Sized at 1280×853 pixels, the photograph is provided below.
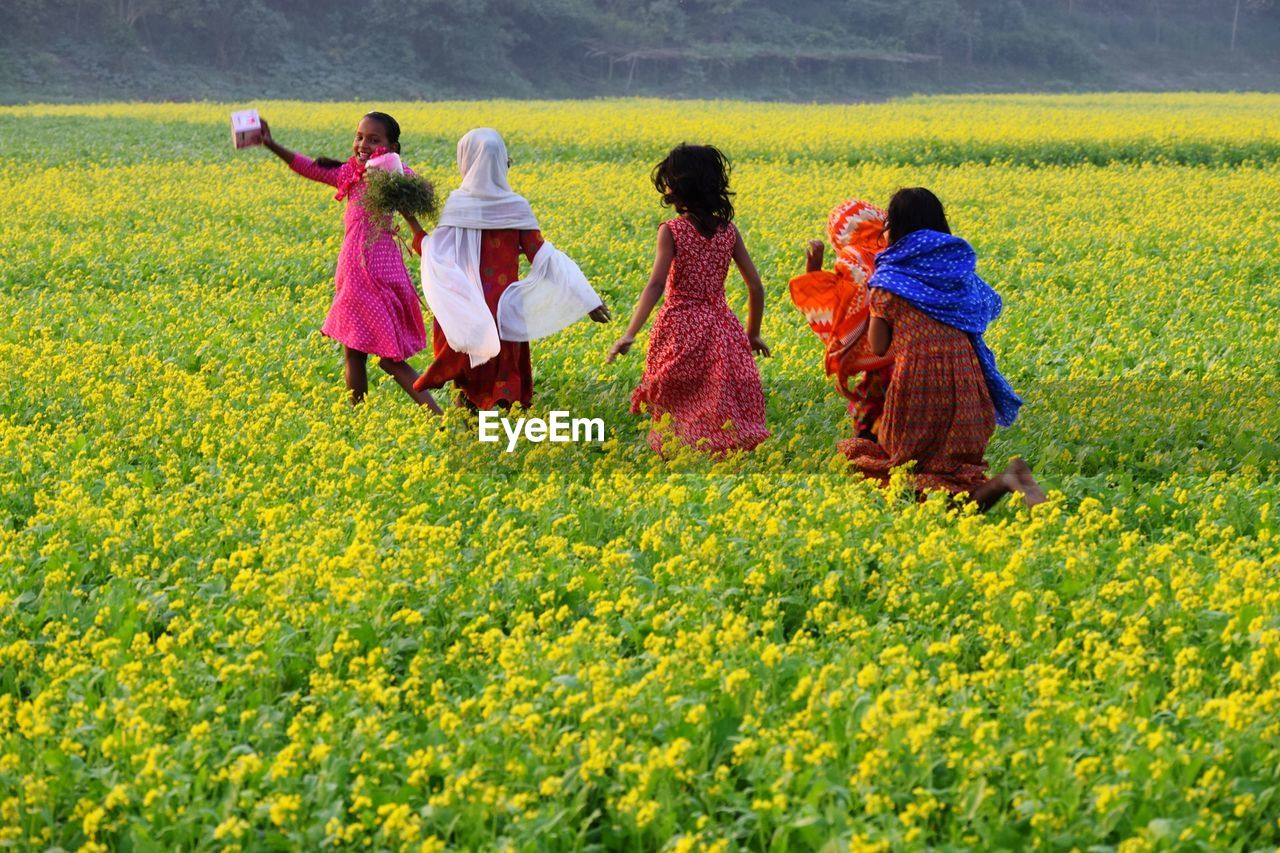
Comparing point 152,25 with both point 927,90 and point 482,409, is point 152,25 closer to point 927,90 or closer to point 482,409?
point 927,90

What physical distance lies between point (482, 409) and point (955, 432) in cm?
262

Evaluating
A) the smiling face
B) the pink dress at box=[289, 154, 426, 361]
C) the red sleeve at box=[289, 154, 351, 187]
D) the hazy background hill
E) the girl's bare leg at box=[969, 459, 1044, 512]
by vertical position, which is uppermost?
the hazy background hill

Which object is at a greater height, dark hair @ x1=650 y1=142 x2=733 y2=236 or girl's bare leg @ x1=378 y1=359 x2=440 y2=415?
dark hair @ x1=650 y1=142 x2=733 y2=236

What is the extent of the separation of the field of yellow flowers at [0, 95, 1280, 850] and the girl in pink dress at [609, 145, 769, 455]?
377 millimetres

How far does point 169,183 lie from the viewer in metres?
20.1

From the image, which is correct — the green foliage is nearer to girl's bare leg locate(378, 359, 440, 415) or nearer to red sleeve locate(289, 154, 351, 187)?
red sleeve locate(289, 154, 351, 187)

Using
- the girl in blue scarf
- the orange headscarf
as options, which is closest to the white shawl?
the orange headscarf

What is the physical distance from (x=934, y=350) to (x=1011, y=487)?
0.68m

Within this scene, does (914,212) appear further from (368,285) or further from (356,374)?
(356,374)

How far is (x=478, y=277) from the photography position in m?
7.64

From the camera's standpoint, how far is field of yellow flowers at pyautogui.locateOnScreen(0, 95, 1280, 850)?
3.77 meters

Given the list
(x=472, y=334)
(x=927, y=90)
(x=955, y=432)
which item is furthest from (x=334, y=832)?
(x=927, y=90)

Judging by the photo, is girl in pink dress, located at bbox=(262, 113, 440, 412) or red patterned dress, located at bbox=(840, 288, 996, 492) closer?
red patterned dress, located at bbox=(840, 288, 996, 492)

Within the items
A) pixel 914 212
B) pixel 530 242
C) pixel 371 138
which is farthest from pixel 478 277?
pixel 914 212
